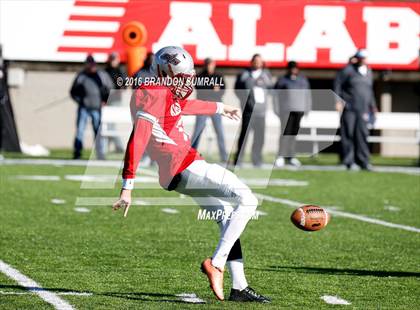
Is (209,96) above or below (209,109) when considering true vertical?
below

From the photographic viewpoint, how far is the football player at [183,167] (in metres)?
7.33

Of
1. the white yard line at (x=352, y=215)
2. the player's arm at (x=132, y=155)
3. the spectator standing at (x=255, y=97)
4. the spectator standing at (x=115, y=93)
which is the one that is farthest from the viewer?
the spectator standing at (x=115, y=93)

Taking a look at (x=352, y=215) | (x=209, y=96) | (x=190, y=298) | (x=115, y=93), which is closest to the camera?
(x=190, y=298)

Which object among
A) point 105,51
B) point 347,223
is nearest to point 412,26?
point 105,51

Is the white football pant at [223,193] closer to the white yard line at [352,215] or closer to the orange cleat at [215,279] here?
the orange cleat at [215,279]

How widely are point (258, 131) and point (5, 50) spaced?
7.44 m

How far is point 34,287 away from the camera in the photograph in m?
7.82

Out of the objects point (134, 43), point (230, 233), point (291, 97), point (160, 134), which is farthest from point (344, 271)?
point (134, 43)

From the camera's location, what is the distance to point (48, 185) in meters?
16.2

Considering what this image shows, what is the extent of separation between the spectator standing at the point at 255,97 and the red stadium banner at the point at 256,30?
571cm

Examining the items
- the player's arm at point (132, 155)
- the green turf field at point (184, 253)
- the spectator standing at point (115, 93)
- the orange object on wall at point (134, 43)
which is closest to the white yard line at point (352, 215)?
the green turf field at point (184, 253)

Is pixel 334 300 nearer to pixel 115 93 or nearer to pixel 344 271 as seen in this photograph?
pixel 344 271

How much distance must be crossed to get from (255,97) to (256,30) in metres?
6.80

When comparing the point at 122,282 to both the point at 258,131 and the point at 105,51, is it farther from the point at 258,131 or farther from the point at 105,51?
the point at 105,51
